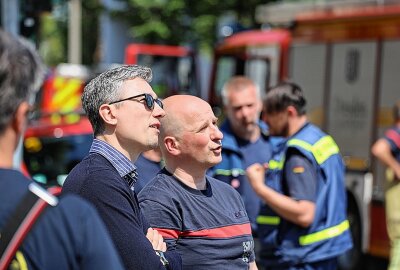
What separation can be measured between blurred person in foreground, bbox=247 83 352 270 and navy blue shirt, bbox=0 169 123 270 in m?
2.61

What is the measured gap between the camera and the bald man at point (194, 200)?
313 cm

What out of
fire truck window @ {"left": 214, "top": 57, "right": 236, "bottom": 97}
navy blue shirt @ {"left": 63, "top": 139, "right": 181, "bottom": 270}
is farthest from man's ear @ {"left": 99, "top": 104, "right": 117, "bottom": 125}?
fire truck window @ {"left": 214, "top": 57, "right": 236, "bottom": 97}

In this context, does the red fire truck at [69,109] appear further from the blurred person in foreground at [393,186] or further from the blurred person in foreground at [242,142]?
the blurred person in foreground at [393,186]

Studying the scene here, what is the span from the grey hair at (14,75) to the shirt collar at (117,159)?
35.2 inches

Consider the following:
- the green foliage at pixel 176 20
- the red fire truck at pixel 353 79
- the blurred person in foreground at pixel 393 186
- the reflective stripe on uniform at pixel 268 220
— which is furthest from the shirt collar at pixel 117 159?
Result: the green foliage at pixel 176 20

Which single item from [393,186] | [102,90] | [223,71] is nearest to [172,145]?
[102,90]

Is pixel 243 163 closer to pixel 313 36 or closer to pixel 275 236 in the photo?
pixel 275 236

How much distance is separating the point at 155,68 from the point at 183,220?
15400 mm

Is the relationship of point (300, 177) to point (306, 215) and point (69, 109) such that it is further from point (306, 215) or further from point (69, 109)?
point (69, 109)

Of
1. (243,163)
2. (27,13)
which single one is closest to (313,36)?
(27,13)

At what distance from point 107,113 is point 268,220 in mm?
2079

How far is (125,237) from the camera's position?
2.60 m

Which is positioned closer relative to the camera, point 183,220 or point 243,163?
point 183,220

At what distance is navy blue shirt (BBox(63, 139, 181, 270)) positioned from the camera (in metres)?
2.60
